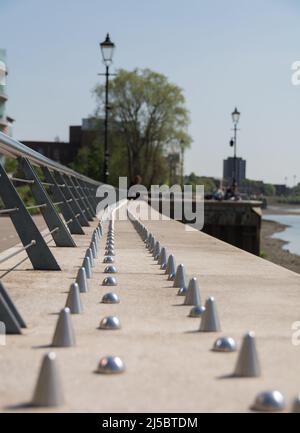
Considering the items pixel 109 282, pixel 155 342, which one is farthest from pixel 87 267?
pixel 155 342

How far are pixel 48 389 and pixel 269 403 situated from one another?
942 mm

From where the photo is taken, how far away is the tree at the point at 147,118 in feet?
285

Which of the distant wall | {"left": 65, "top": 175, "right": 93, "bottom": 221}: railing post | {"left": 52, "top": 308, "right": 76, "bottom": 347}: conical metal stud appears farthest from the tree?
{"left": 52, "top": 308, "right": 76, "bottom": 347}: conical metal stud

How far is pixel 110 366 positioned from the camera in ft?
13.3

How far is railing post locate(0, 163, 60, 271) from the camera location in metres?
7.36

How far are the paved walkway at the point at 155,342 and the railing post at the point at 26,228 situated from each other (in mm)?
184

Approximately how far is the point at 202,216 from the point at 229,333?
3639cm

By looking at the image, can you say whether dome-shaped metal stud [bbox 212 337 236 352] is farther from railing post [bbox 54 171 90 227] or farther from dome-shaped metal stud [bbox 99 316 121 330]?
railing post [bbox 54 171 90 227]

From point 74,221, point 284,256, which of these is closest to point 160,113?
point 284,256

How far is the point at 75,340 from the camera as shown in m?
4.82

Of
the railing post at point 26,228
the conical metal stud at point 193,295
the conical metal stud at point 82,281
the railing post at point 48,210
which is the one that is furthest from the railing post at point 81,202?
the conical metal stud at point 193,295
